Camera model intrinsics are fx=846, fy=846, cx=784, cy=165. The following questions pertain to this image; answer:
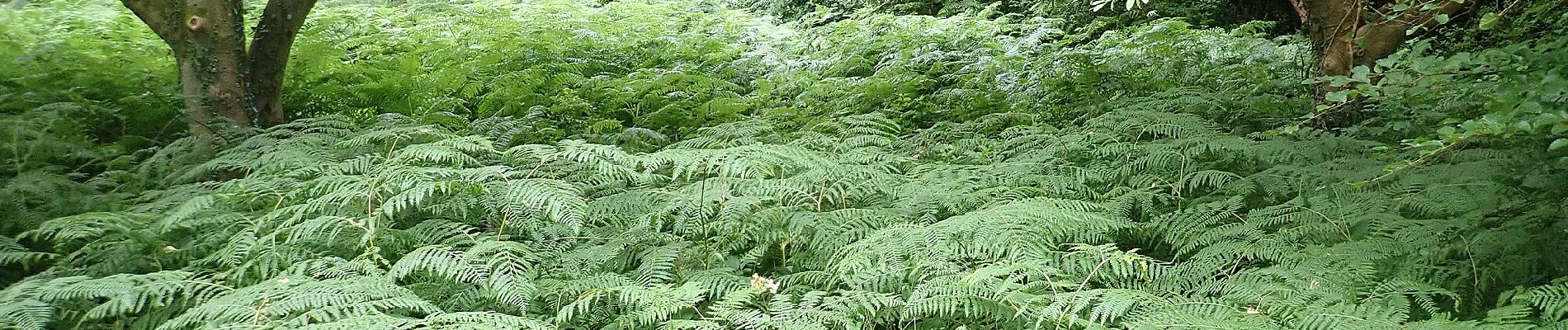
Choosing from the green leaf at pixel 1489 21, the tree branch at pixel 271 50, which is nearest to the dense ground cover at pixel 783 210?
the green leaf at pixel 1489 21

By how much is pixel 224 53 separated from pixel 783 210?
2683 millimetres

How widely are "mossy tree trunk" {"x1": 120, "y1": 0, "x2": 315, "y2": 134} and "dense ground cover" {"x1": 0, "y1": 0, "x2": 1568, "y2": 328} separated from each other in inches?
10.1

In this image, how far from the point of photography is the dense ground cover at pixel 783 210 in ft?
6.77

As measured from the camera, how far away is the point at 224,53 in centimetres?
367

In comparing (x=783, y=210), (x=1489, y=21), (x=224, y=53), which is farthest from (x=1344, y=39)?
(x=224, y=53)

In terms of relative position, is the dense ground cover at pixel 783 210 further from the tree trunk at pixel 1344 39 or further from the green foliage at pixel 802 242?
the tree trunk at pixel 1344 39

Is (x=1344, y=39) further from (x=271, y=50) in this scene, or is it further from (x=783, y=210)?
(x=271, y=50)

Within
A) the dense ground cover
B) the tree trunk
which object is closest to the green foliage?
the dense ground cover

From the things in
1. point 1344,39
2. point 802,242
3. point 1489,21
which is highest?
point 1489,21

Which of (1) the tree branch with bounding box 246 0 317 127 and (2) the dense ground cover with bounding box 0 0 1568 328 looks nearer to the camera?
(2) the dense ground cover with bounding box 0 0 1568 328

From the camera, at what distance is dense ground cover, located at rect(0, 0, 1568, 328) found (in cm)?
206

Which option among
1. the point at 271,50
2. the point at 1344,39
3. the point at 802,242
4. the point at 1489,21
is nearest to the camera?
the point at 1489,21

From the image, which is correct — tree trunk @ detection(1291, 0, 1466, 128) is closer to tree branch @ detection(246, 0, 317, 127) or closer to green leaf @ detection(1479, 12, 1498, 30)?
green leaf @ detection(1479, 12, 1498, 30)

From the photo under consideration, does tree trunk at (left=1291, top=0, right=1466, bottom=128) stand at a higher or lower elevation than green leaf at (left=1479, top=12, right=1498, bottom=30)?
lower
